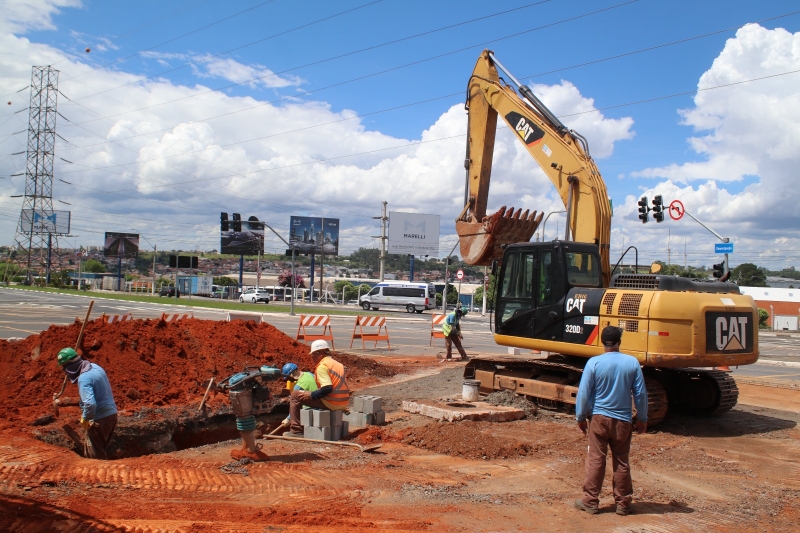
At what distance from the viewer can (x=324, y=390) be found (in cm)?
852

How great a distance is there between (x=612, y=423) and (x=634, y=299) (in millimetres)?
4054

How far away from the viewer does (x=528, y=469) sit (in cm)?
771

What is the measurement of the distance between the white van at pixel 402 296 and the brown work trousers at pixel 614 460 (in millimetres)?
47684

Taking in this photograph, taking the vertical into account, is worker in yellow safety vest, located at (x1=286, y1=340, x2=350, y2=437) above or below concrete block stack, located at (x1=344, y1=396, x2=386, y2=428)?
above

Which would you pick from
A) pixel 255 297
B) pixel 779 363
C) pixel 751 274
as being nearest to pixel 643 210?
pixel 779 363

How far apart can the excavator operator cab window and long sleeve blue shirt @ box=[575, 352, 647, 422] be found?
14.9ft

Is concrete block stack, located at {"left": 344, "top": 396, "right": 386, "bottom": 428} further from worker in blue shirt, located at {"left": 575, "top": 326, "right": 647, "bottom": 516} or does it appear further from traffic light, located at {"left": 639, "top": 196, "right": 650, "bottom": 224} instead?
traffic light, located at {"left": 639, "top": 196, "right": 650, "bottom": 224}

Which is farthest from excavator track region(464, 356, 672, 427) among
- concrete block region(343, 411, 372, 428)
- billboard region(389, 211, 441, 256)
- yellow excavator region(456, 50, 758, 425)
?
billboard region(389, 211, 441, 256)

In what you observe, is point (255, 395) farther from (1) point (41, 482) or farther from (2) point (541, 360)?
(2) point (541, 360)

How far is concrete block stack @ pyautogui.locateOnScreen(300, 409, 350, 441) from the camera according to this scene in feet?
28.6

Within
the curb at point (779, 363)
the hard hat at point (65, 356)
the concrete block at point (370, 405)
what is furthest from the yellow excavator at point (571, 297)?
the curb at point (779, 363)

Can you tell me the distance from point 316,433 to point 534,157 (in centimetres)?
667

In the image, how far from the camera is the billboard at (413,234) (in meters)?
72.1

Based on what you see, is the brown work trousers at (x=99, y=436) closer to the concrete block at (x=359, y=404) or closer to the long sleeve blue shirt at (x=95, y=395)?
the long sleeve blue shirt at (x=95, y=395)
